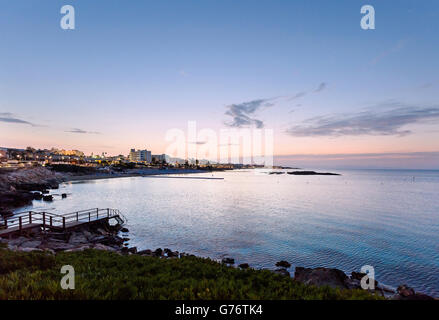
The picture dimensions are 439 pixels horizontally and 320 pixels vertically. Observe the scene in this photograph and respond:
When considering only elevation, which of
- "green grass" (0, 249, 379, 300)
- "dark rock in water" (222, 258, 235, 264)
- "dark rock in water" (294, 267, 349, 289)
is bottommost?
"dark rock in water" (222, 258, 235, 264)

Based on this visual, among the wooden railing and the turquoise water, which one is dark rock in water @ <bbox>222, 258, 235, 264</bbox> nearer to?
the turquoise water

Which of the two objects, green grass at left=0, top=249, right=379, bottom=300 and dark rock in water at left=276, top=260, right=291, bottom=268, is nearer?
green grass at left=0, top=249, right=379, bottom=300

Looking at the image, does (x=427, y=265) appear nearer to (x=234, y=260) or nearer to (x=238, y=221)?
(x=234, y=260)

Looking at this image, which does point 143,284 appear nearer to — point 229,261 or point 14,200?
point 229,261

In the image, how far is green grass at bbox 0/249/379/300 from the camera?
283 inches

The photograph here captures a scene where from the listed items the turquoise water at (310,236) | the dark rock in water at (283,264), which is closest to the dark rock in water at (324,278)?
the dark rock in water at (283,264)

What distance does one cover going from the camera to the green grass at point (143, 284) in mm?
7188

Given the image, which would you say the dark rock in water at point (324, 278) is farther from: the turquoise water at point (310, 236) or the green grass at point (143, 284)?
the turquoise water at point (310, 236)

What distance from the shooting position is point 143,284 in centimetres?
863

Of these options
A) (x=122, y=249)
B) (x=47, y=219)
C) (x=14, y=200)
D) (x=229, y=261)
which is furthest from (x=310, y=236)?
(x=14, y=200)

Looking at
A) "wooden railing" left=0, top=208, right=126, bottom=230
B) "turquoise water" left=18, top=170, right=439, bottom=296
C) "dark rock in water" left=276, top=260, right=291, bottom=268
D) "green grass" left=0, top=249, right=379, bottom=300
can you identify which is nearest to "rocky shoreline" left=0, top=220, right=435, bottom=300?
"dark rock in water" left=276, top=260, right=291, bottom=268
